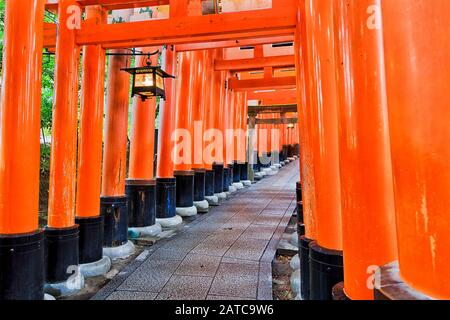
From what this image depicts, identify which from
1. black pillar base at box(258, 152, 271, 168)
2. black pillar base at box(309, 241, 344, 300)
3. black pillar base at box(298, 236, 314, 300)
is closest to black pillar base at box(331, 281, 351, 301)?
black pillar base at box(309, 241, 344, 300)

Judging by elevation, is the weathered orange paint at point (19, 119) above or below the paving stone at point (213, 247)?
above

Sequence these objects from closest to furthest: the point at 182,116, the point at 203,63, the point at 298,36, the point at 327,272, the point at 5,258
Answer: the point at 327,272 → the point at 5,258 → the point at 298,36 → the point at 182,116 → the point at 203,63

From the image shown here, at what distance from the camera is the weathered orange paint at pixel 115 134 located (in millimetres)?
5586

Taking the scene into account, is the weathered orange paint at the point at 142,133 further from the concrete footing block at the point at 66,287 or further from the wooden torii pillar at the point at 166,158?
the concrete footing block at the point at 66,287

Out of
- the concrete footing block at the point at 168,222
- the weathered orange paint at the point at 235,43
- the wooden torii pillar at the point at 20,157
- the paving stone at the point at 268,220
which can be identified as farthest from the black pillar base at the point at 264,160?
the wooden torii pillar at the point at 20,157

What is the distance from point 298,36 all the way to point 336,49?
7.11 ft

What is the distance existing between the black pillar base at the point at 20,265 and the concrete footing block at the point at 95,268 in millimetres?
1142

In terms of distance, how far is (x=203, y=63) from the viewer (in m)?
9.36

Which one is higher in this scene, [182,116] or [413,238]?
[182,116]

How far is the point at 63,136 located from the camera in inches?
164

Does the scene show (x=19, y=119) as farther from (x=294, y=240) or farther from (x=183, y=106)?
(x=183, y=106)

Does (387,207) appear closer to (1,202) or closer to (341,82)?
(341,82)

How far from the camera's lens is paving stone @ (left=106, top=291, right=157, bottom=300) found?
370 centimetres
